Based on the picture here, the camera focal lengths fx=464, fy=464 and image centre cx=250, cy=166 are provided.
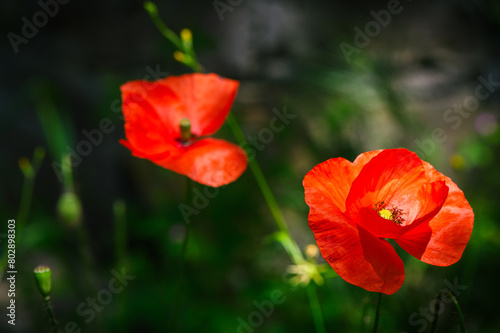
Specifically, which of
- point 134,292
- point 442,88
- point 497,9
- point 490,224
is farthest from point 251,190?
point 497,9

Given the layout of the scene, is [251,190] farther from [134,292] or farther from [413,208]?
[413,208]

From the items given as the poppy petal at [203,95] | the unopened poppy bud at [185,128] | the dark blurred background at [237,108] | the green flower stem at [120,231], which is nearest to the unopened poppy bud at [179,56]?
the poppy petal at [203,95]

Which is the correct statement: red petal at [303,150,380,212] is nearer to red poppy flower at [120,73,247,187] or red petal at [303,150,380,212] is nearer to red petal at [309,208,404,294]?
red petal at [309,208,404,294]

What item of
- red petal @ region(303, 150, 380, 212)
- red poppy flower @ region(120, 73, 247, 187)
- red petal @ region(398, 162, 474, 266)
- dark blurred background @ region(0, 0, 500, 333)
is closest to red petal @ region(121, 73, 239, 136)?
red poppy flower @ region(120, 73, 247, 187)

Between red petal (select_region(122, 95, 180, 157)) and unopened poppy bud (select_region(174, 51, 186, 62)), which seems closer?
red petal (select_region(122, 95, 180, 157))

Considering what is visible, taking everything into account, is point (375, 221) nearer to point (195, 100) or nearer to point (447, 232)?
point (447, 232)

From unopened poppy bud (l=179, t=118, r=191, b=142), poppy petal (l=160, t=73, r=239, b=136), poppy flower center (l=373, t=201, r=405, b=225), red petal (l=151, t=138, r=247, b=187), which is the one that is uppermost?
poppy petal (l=160, t=73, r=239, b=136)

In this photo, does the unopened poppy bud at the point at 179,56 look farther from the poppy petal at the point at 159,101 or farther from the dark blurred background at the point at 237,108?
the dark blurred background at the point at 237,108

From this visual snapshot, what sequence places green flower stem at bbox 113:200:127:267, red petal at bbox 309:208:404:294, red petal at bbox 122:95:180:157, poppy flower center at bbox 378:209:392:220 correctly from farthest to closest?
green flower stem at bbox 113:200:127:267 < red petal at bbox 122:95:180:157 < poppy flower center at bbox 378:209:392:220 < red petal at bbox 309:208:404:294
